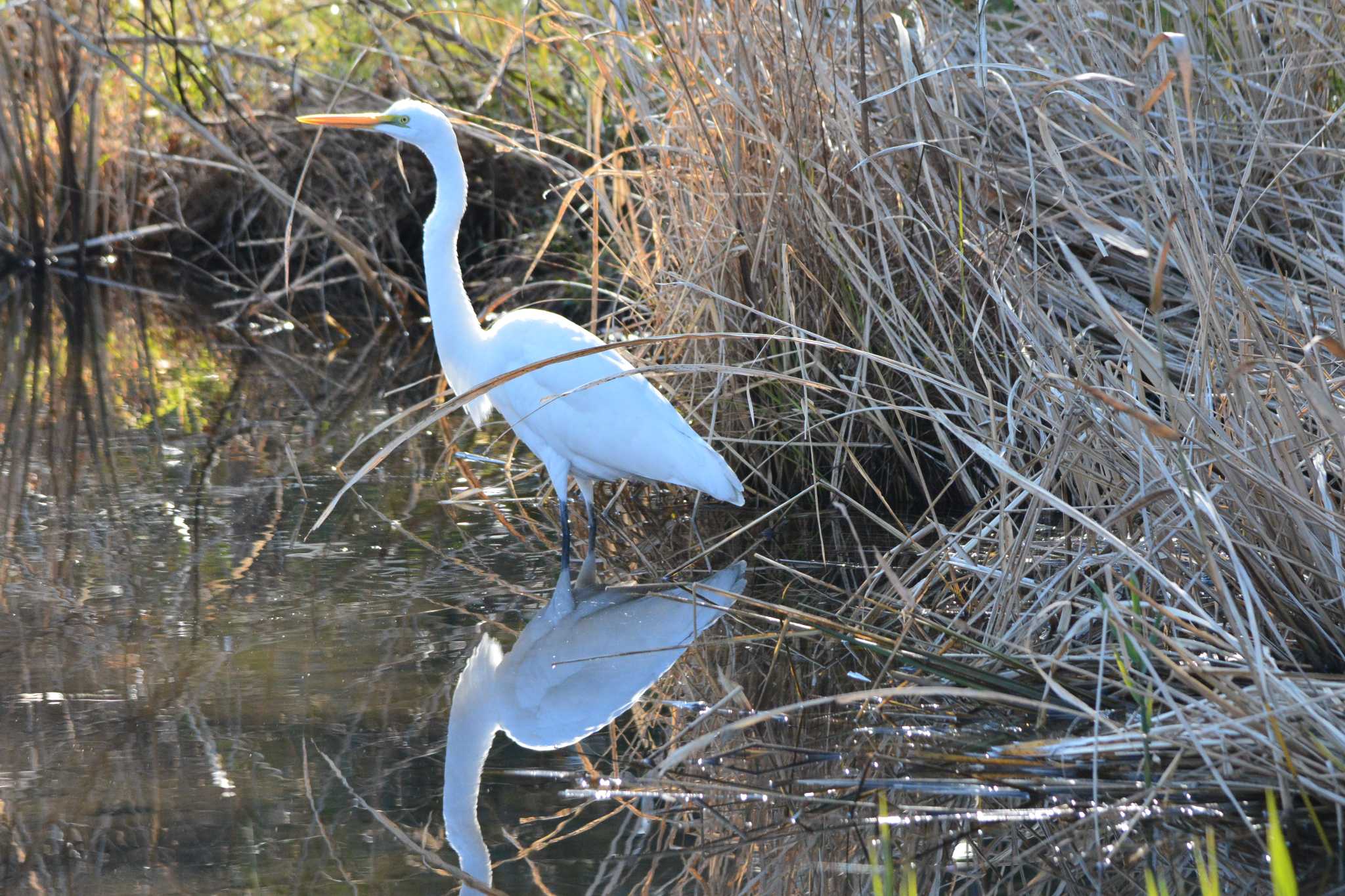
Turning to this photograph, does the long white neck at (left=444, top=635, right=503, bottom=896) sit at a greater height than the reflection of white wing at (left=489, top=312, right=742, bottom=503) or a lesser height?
lesser

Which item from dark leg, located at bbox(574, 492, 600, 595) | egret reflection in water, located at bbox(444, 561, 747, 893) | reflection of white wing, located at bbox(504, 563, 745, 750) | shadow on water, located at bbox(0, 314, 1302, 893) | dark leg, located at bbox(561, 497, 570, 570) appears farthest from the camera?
dark leg, located at bbox(561, 497, 570, 570)

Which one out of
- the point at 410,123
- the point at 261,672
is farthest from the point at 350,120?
the point at 261,672

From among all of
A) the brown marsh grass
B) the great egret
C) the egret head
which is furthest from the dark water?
the egret head

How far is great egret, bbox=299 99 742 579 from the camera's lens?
3.55m

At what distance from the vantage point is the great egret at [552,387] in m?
3.55

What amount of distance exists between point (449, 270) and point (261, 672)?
4.60 feet

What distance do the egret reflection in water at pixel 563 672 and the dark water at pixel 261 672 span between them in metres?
0.03

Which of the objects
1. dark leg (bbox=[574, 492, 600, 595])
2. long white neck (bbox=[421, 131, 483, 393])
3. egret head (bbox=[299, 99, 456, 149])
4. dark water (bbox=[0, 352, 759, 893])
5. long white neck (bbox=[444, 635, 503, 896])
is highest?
egret head (bbox=[299, 99, 456, 149])

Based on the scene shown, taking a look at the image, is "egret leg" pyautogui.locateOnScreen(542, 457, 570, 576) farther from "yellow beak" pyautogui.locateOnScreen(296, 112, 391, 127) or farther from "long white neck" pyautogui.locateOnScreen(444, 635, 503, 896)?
"yellow beak" pyautogui.locateOnScreen(296, 112, 391, 127)

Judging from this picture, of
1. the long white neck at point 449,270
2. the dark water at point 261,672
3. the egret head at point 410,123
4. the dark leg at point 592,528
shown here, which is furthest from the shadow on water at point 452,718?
the egret head at point 410,123

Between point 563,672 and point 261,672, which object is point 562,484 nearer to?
point 563,672

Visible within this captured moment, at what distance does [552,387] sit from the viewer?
371cm

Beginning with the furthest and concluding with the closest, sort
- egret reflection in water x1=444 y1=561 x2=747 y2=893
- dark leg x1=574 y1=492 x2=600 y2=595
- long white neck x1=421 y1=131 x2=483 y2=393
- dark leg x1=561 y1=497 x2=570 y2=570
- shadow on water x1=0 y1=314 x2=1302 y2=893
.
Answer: long white neck x1=421 y1=131 x2=483 y2=393 → dark leg x1=561 y1=497 x2=570 y2=570 → dark leg x1=574 y1=492 x2=600 y2=595 → egret reflection in water x1=444 y1=561 x2=747 y2=893 → shadow on water x1=0 y1=314 x2=1302 y2=893

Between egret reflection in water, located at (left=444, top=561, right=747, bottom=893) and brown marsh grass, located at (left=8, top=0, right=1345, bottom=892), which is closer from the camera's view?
brown marsh grass, located at (left=8, top=0, right=1345, bottom=892)
